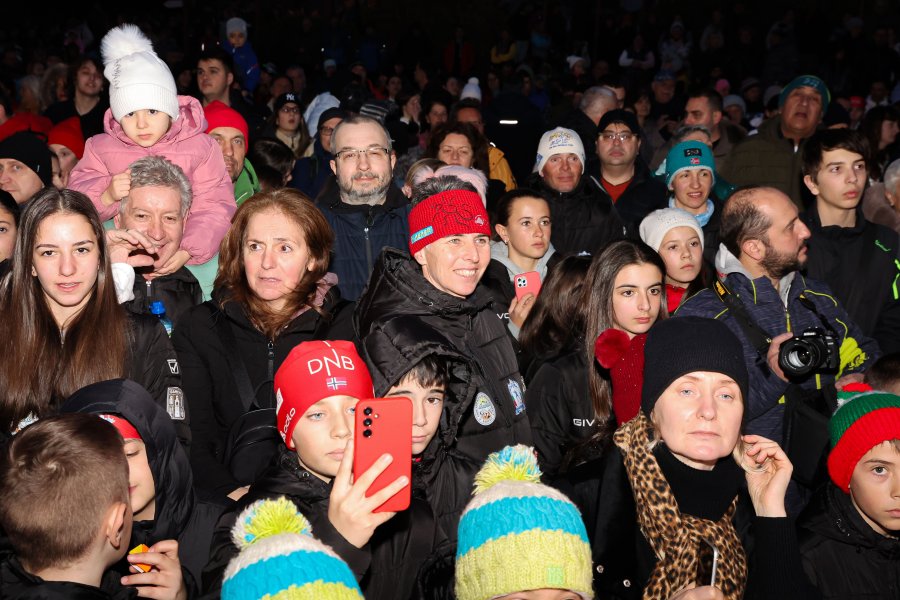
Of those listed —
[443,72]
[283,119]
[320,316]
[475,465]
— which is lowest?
[475,465]

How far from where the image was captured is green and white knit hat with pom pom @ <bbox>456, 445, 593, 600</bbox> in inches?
95.2

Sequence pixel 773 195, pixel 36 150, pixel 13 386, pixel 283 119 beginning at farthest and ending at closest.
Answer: pixel 283 119
pixel 36 150
pixel 773 195
pixel 13 386

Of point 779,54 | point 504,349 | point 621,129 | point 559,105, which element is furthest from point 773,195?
point 779,54

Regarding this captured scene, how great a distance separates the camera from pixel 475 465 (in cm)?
337

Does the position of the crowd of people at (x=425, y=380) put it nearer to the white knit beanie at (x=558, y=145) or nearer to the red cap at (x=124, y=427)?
the red cap at (x=124, y=427)

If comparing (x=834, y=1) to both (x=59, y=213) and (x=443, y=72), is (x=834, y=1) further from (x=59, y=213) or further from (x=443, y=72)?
(x=59, y=213)

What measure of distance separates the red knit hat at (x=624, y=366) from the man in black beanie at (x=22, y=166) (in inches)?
140

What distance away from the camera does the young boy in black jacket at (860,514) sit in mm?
3084

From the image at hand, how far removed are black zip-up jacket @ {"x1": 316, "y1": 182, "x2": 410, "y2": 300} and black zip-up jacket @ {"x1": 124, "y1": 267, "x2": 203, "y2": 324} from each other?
34.7 inches

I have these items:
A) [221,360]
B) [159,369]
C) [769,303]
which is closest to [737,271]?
[769,303]

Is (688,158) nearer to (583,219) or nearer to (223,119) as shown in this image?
(583,219)

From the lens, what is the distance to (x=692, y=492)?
2854 millimetres

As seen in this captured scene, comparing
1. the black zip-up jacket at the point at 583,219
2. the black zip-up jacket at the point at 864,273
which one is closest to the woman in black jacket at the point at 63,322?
the black zip-up jacket at the point at 583,219

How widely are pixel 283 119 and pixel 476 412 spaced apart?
5919 millimetres
